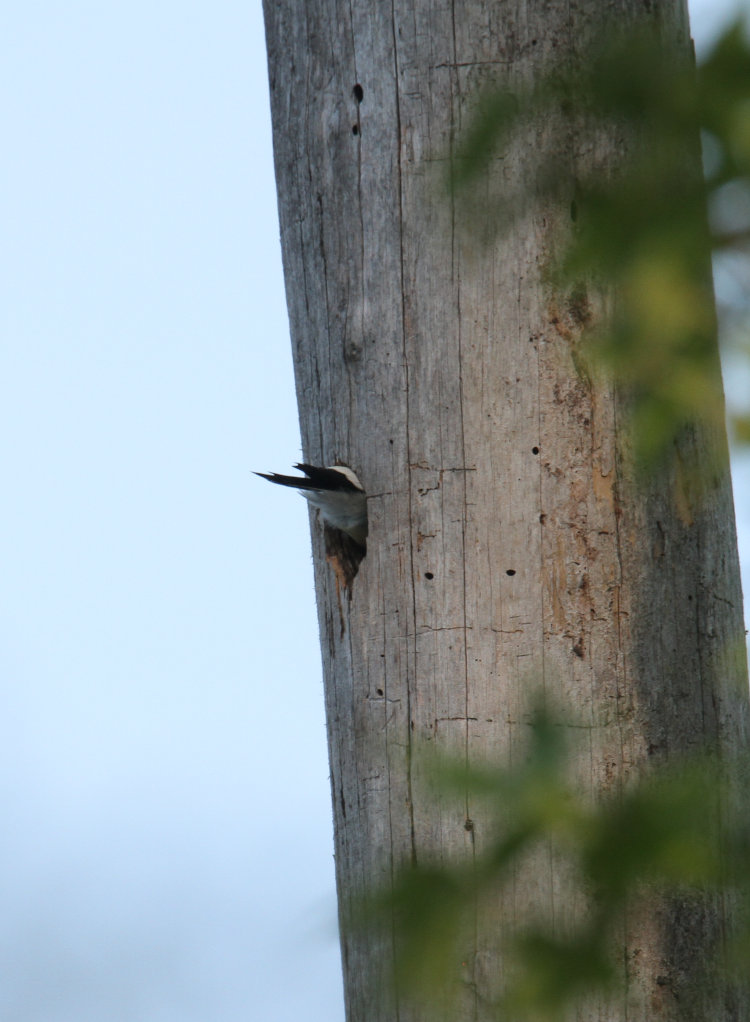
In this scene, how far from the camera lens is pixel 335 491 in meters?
1.70

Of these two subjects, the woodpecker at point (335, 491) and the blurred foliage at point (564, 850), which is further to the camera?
the woodpecker at point (335, 491)

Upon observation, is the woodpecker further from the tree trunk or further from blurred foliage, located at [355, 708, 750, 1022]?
blurred foliage, located at [355, 708, 750, 1022]

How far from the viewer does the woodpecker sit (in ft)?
5.56

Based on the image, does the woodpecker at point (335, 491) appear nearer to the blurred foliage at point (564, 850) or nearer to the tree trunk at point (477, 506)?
the tree trunk at point (477, 506)

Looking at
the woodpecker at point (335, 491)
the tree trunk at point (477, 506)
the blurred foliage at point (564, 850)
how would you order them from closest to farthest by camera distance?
the blurred foliage at point (564, 850), the tree trunk at point (477, 506), the woodpecker at point (335, 491)

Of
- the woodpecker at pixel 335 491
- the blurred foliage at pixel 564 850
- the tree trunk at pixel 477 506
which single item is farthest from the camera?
the woodpecker at pixel 335 491

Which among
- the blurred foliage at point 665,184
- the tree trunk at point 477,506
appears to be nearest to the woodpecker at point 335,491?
the tree trunk at point 477,506

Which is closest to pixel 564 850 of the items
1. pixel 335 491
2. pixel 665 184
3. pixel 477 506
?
pixel 665 184

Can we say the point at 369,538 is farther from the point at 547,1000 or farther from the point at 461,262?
the point at 547,1000

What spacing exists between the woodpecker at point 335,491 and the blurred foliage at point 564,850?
885mm

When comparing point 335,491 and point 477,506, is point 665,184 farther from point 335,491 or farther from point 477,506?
point 335,491

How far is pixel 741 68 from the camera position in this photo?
0.76 meters

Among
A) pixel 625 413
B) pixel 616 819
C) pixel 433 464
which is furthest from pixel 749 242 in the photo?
pixel 433 464

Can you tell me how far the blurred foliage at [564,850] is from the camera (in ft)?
2.50
